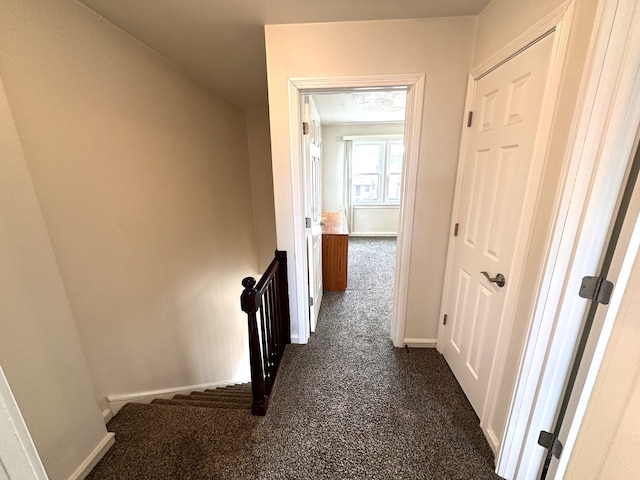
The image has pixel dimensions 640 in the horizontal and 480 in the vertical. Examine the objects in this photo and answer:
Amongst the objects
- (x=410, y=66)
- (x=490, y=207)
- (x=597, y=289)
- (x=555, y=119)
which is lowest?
(x=597, y=289)

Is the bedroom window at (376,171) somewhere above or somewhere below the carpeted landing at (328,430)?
above

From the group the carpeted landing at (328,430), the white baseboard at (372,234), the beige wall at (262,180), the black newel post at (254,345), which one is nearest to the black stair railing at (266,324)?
the black newel post at (254,345)

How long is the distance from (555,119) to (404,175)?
873 mm

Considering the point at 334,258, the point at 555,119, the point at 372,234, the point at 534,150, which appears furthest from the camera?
the point at 372,234

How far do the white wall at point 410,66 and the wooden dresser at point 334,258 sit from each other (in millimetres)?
1224

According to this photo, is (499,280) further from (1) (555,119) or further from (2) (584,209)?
(1) (555,119)

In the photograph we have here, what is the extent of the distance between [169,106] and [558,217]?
8.75ft

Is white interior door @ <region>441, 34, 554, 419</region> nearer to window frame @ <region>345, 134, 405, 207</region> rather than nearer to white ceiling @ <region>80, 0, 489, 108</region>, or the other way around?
white ceiling @ <region>80, 0, 489, 108</region>

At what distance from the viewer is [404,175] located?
180cm

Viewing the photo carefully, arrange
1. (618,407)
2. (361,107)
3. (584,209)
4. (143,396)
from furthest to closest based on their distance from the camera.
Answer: (361,107) < (143,396) < (584,209) < (618,407)

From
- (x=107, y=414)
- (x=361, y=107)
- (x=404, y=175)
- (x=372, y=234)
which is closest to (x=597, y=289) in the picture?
(x=404, y=175)

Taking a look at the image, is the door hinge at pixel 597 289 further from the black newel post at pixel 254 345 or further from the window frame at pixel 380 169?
the window frame at pixel 380 169

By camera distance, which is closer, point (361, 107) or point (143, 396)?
point (143, 396)

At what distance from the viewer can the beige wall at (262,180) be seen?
394cm
